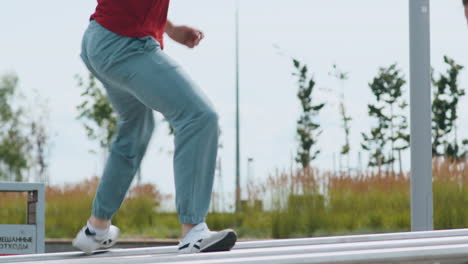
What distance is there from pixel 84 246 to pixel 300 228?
7.98m

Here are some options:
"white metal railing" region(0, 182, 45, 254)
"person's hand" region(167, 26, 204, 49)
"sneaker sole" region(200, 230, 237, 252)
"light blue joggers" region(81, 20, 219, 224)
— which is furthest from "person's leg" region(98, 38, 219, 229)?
"white metal railing" region(0, 182, 45, 254)

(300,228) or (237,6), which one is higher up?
(237,6)

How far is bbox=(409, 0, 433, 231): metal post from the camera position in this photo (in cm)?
536

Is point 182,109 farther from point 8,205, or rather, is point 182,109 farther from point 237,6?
point 237,6

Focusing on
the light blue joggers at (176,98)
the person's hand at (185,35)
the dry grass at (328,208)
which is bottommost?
the dry grass at (328,208)

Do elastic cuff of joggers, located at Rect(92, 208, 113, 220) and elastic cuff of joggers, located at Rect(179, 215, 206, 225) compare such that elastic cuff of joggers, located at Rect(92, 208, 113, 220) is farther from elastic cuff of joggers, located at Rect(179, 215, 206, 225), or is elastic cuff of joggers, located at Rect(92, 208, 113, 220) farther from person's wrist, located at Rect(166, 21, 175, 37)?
person's wrist, located at Rect(166, 21, 175, 37)

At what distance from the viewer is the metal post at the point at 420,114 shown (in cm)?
536

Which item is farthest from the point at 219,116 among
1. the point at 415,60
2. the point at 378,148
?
the point at 378,148

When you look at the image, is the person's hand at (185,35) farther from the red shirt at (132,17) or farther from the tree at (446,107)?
the tree at (446,107)

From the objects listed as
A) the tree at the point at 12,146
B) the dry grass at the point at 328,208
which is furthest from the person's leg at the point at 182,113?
the tree at the point at 12,146

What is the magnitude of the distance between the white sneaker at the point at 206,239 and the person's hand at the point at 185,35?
0.84 meters

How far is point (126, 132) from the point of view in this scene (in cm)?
338

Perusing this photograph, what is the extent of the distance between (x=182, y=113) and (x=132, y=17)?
404mm

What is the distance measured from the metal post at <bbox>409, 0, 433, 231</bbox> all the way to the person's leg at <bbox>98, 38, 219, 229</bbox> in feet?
8.50
